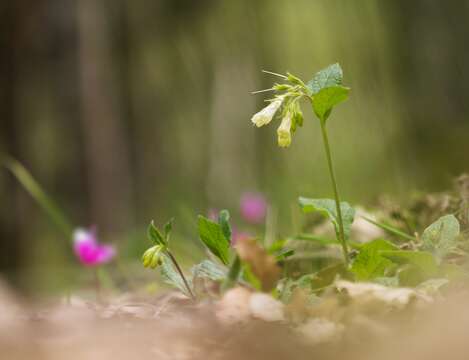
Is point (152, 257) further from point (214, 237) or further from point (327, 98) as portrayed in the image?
point (327, 98)

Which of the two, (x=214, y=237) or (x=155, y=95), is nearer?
(x=214, y=237)

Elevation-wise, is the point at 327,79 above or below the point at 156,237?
above

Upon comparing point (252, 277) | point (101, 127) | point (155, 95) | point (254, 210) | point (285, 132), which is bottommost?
point (252, 277)

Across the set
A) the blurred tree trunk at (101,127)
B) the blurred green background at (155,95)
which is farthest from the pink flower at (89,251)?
the blurred tree trunk at (101,127)

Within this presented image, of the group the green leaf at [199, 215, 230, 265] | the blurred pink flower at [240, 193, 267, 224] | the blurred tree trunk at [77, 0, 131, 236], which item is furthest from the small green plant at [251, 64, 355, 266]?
the blurred tree trunk at [77, 0, 131, 236]

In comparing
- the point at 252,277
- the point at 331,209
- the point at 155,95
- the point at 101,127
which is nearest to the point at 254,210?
the point at 331,209

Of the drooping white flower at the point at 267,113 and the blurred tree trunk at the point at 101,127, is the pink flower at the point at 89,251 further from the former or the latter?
the blurred tree trunk at the point at 101,127

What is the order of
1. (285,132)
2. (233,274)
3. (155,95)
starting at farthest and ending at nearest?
Answer: (155,95)
(285,132)
(233,274)

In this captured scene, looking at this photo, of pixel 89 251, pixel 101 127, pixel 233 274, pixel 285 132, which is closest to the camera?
pixel 233 274
